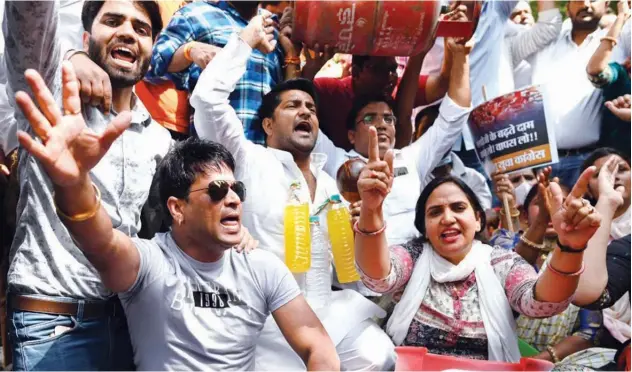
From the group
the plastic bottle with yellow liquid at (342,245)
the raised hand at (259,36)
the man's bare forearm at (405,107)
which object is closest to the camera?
the plastic bottle with yellow liquid at (342,245)

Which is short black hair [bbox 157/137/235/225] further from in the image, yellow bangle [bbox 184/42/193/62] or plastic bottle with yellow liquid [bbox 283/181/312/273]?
yellow bangle [bbox 184/42/193/62]

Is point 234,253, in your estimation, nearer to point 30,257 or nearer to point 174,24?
point 30,257

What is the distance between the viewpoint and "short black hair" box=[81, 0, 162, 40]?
2957mm

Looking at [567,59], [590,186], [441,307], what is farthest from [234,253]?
[567,59]

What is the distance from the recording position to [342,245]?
3439mm

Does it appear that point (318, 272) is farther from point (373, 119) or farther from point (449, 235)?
point (373, 119)

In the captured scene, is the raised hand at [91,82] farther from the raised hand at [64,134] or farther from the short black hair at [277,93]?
the short black hair at [277,93]

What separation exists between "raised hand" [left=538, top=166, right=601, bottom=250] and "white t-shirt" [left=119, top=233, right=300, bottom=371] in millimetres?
978

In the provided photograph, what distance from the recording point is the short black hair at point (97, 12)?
2.96 meters

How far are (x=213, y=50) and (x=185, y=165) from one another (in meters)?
0.97

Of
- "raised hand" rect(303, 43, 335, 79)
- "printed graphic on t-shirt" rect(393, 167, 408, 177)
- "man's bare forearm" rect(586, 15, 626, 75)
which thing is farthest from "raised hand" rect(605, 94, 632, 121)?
"raised hand" rect(303, 43, 335, 79)

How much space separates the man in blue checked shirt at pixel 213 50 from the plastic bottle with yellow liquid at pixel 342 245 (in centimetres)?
68

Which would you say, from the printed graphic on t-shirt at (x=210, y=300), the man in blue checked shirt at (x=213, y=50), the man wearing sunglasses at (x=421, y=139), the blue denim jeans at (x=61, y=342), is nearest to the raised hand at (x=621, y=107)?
the man wearing sunglasses at (x=421, y=139)

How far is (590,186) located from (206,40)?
2.11 m
